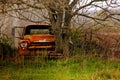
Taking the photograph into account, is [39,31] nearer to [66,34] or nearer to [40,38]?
[40,38]

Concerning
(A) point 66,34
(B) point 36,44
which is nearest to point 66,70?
(B) point 36,44

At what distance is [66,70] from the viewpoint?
13688mm

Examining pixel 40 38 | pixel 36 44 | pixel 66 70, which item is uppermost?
pixel 40 38

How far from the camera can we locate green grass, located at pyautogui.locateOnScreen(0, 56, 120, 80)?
40.7 feet

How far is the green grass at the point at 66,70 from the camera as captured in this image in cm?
1241

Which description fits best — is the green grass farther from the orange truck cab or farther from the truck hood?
the truck hood

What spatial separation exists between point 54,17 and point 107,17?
2.58 m

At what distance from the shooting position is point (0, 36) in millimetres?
20234

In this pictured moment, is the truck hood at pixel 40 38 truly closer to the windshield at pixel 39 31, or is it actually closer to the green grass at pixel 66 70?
the windshield at pixel 39 31

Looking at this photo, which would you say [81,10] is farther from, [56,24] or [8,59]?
[8,59]

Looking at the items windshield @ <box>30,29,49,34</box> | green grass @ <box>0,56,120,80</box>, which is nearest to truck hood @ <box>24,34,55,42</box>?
windshield @ <box>30,29,49,34</box>

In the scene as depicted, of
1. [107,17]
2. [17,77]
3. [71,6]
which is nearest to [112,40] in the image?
[107,17]

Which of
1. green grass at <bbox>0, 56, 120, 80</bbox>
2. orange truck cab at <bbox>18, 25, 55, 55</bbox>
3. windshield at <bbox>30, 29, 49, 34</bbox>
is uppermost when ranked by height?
windshield at <bbox>30, 29, 49, 34</bbox>

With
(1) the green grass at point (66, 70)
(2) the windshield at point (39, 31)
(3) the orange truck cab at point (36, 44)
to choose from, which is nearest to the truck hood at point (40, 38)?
(3) the orange truck cab at point (36, 44)
